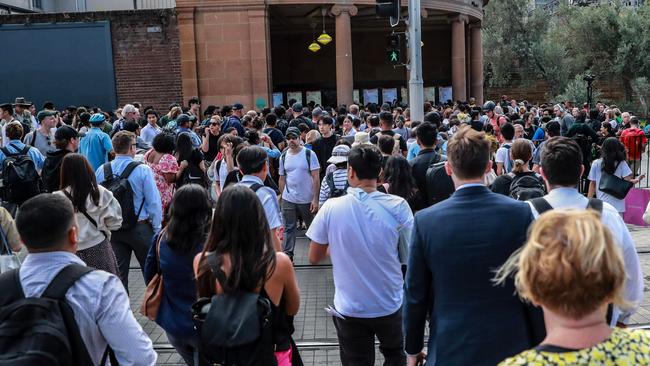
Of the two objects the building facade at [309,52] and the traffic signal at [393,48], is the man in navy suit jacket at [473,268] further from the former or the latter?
the building facade at [309,52]

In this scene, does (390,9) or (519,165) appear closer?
(519,165)

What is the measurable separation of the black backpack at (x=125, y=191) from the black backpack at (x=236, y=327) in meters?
3.49

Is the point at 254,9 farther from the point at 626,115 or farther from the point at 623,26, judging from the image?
the point at 623,26

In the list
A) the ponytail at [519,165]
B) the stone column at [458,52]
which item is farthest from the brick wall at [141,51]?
the ponytail at [519,165]

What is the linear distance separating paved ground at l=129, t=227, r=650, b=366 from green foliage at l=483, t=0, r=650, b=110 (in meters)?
27.9

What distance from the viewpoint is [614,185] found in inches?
331

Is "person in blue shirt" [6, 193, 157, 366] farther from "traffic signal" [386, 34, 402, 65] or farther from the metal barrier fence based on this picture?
the metal barrier fence

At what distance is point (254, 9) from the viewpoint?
68.9ft

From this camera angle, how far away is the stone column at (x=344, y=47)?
862 inches

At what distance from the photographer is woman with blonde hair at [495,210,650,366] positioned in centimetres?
197

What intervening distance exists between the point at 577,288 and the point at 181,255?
2.67 m

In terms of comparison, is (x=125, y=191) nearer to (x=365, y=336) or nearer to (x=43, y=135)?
(x=365, y=336)

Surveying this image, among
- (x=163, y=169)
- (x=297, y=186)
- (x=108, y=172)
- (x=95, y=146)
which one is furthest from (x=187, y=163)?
(x=108, y=172)

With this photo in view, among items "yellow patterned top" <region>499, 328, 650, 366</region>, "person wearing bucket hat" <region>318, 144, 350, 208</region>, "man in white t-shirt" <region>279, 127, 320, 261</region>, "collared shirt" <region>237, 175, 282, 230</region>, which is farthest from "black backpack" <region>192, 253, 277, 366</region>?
"man in white t-shirt" <region>279, 127, 320, 261</region>
